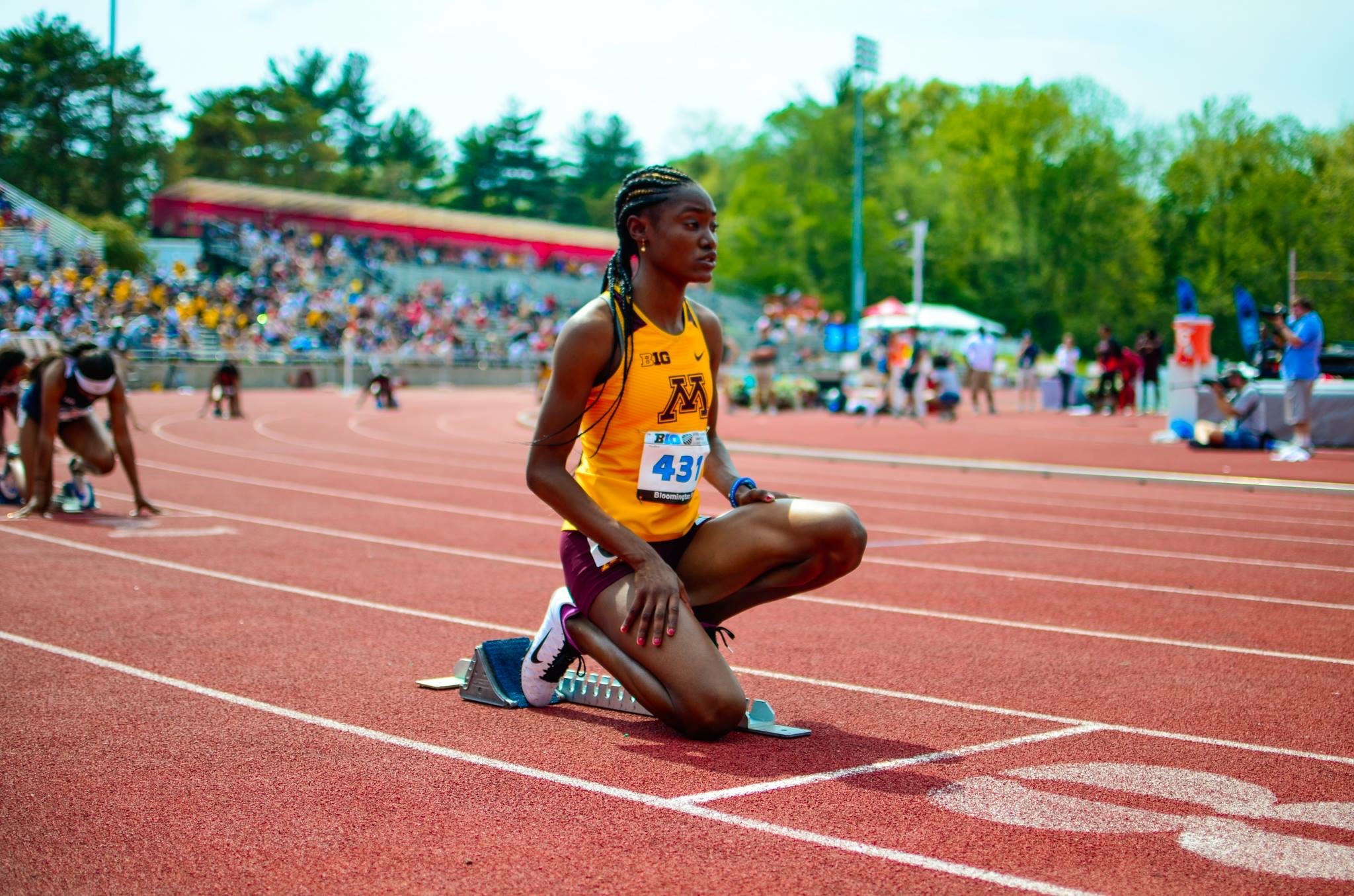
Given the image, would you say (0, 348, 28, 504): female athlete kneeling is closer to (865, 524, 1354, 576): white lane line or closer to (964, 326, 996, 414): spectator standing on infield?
(865, 524, 1354, 576): white lane line

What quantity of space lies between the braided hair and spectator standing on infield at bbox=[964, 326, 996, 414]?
82.1ft

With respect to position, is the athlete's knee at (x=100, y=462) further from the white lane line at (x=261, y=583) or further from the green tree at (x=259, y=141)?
the green tree at (x=259, y=141)

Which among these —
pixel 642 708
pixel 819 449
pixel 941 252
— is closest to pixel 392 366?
pixel 819 449

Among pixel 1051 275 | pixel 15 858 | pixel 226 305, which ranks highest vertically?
pixel 1051 275

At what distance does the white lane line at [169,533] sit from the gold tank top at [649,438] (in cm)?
624

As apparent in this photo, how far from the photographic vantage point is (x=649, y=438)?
4699mm

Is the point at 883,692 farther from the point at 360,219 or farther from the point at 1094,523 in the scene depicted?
the point at 360,219

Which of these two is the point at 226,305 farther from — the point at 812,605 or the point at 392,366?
the point at 812,605

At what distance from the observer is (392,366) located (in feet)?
150

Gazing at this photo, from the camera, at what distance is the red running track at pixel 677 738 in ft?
11.1

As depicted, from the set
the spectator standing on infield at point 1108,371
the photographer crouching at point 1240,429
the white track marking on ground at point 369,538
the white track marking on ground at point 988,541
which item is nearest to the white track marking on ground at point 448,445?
the white track marking on ground at point 988,541

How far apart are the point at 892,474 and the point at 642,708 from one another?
1254 cm

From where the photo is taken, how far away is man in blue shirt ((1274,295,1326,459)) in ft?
55.2

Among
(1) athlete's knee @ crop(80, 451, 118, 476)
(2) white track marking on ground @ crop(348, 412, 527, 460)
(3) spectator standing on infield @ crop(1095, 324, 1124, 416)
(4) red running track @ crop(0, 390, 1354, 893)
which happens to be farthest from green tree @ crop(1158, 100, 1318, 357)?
(1) athlete's knee @ crop(80, 451, 118, 476)
